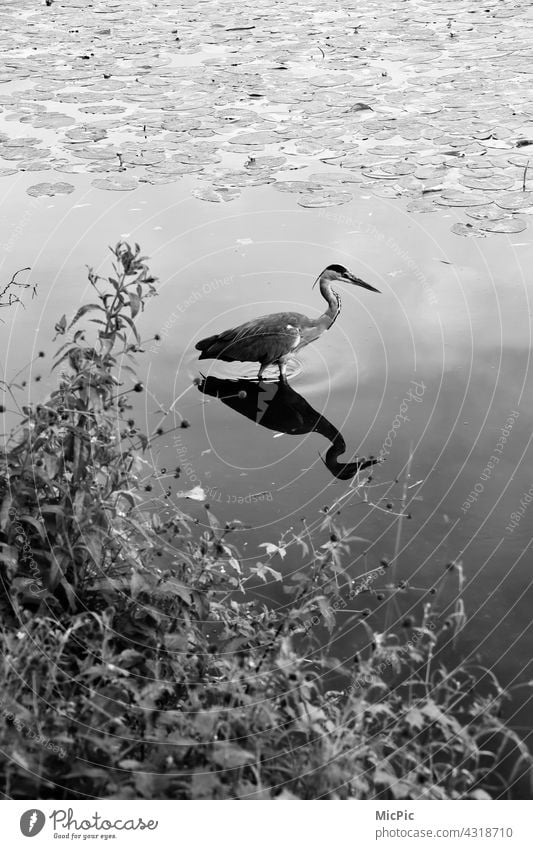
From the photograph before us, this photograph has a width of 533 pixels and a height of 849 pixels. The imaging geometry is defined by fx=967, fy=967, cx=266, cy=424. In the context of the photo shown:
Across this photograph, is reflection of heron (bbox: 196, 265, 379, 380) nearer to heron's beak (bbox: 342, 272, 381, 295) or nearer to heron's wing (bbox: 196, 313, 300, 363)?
heron's wing (bbox: 196, 313, 300, 363)

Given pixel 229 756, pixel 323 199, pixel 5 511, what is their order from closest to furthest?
pixel 229 756
pixel 5 511
pixel 323 199

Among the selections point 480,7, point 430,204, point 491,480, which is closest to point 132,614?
point 491,480

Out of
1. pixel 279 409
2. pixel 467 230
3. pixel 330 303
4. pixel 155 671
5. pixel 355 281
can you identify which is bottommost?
pixel 155 671

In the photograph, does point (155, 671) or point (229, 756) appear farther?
point (155, 671)

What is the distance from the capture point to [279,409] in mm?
6379

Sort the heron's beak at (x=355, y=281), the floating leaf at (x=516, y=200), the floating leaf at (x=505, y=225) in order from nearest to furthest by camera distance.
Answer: the heron's beak at (x=355, y=281)
the floating leaf at (x=505, y=225)
the floating leaf at (x=516, y=200)

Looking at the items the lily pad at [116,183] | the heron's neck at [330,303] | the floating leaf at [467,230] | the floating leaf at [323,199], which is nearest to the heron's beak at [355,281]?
the heron's neck at [330,303]

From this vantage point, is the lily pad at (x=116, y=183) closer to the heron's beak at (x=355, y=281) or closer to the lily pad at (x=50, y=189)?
the lily pad at (x=50, y=189)

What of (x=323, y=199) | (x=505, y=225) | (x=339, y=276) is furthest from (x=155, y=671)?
(x=323, y=199)

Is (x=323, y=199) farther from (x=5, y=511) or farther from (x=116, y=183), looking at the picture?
(x=5, y=511)

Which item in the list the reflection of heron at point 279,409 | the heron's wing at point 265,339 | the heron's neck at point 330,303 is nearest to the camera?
the reflection of heron at point 279,409

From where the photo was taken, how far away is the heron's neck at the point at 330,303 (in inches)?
271

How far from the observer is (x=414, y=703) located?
3.45 m
